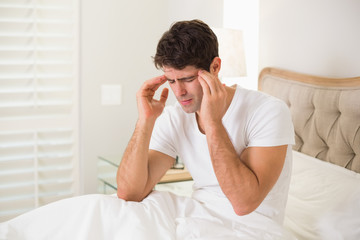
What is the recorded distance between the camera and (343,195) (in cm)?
164

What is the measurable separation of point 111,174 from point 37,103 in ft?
2.29

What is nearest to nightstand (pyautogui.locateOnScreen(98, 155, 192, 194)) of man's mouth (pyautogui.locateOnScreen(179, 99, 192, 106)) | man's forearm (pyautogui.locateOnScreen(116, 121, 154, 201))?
man's forearm (pyautogui.locateOnScreen(116, 121, 154, 201))

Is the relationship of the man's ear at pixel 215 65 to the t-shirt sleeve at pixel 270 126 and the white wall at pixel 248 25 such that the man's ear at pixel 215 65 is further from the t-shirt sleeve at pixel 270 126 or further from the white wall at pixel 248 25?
the white wall at pixel 248 25

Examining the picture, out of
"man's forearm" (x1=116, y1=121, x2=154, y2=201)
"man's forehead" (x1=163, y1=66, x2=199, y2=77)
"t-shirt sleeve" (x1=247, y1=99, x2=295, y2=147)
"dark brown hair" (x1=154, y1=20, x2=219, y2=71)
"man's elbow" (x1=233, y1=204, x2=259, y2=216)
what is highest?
"dark brown hair" (x1=154, y1=20, x2=219, y2=71)

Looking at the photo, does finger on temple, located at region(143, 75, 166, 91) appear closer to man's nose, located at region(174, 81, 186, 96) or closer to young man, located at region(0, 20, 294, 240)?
young man, located at region(0, 20, 294, 240)

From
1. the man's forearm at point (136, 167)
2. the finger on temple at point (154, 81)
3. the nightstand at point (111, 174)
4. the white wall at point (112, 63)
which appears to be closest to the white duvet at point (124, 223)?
the man's forearm at point (136, 167)

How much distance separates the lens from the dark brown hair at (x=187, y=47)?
154cm

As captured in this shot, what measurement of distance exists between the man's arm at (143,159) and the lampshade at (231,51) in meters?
0.70

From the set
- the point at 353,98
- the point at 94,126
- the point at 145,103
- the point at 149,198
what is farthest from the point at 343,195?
the point at 94,126

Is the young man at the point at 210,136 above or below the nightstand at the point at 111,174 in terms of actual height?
above

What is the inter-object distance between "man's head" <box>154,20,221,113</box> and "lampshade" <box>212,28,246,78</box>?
2.63ft

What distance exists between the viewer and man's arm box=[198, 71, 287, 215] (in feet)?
4.64

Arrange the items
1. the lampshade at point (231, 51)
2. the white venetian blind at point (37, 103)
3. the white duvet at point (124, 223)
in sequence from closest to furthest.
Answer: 1. the white duvet at point (124, 223)
2. the lampshade at point (231, 51)
3. the white venetian blind at point (37, 103)

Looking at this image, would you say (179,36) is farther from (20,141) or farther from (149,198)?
(20,141)
